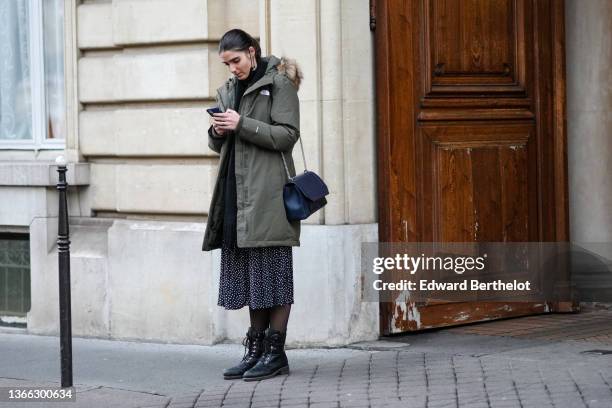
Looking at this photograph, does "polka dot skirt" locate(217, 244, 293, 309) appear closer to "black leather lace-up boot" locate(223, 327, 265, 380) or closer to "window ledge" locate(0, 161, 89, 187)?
"black leather lace-up boot" locate(223, 327, 265, 380)

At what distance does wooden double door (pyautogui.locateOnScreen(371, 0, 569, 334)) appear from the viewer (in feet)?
29.2

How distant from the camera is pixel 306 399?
22.7ft

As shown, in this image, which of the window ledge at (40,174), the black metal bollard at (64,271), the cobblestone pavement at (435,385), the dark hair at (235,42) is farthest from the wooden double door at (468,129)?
the black metal bollard at (64,271)

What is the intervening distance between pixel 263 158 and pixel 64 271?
1.29 metres

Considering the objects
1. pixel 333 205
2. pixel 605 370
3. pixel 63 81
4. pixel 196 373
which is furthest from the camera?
pixel 63 81

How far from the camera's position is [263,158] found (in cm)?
737

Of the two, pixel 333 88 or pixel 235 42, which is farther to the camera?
pixel 333 88

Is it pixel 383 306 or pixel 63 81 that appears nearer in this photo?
pixel 383 306

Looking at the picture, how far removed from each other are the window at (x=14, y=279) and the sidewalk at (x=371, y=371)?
57cm

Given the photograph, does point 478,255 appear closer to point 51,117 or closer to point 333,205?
point 333,205

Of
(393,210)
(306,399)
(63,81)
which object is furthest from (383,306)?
(63,81)

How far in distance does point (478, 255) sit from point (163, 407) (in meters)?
3.23

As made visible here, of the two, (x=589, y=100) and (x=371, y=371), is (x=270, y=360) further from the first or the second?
(x=589, y=100)

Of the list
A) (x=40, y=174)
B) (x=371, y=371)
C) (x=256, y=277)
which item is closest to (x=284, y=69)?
(x=256, y=277)
